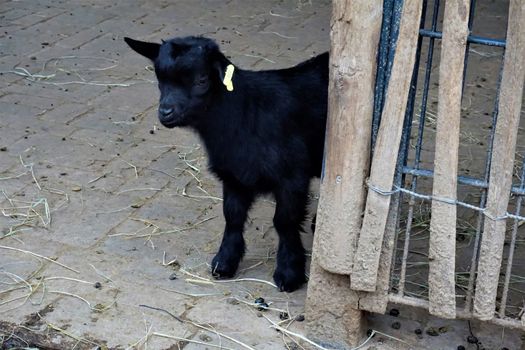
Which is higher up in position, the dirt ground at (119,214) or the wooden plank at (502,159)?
the wooden plank at (502,159)

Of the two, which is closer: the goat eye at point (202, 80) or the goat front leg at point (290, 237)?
the goat eye at point (202, 80)

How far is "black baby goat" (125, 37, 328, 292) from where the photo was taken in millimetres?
4906

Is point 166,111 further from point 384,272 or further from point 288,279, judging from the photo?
point 384,272

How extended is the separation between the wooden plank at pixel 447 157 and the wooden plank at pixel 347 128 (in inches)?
12.5

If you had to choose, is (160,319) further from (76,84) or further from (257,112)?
(76,84)

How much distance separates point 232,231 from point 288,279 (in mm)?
452

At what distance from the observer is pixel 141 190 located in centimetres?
625

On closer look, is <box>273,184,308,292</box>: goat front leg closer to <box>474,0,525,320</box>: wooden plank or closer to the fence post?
the fence post

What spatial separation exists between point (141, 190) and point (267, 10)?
4445 mm

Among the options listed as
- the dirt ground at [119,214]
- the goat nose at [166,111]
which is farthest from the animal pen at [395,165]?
the goat nose at [166,111]

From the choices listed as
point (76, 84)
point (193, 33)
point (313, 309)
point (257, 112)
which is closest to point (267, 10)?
point (193, 33)

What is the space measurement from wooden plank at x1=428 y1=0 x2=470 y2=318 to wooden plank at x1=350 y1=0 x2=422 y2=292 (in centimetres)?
14

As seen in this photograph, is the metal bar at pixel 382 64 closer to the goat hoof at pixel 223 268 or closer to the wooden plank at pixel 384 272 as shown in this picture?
the wooden plank at pixel 384 272

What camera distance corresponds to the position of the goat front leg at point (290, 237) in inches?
199
